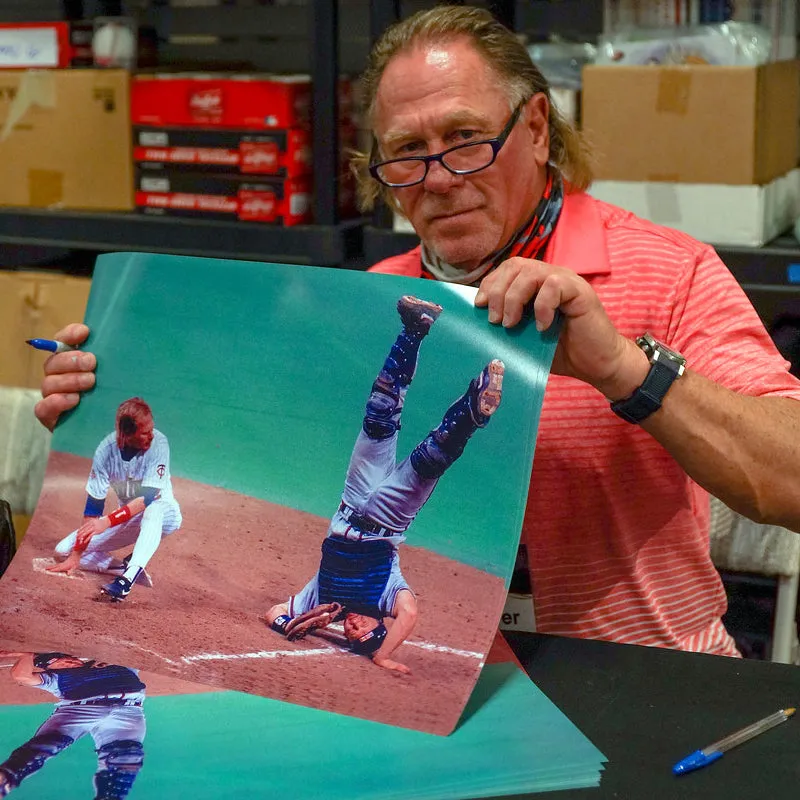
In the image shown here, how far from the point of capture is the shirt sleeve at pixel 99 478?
1.17 metres

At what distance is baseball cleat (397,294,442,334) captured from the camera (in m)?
1.10

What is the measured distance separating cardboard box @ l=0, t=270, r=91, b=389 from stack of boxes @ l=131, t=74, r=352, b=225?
0.25 m

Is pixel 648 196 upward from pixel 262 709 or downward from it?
upward

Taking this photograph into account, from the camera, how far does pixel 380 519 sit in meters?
1.05

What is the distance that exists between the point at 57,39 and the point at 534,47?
3.38 feet

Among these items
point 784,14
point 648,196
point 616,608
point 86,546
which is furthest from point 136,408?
point 784,14

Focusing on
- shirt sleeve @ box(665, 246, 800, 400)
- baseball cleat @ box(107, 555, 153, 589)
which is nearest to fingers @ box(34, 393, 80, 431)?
baseball cleat @ box(107, 555, 153, 589)

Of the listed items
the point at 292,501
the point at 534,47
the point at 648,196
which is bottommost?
the point at 292,501

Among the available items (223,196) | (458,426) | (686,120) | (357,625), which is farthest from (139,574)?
(223,196)

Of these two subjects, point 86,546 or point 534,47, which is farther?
point 534,47

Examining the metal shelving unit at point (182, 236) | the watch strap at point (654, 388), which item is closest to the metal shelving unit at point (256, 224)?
the metal shelving unit at point (182, 236)

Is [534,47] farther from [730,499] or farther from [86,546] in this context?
[86,546]

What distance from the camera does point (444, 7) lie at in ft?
4.78

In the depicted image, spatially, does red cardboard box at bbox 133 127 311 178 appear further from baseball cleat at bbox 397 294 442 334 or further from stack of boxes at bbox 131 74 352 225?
baseball cleat at bbox 397 294 442 334
